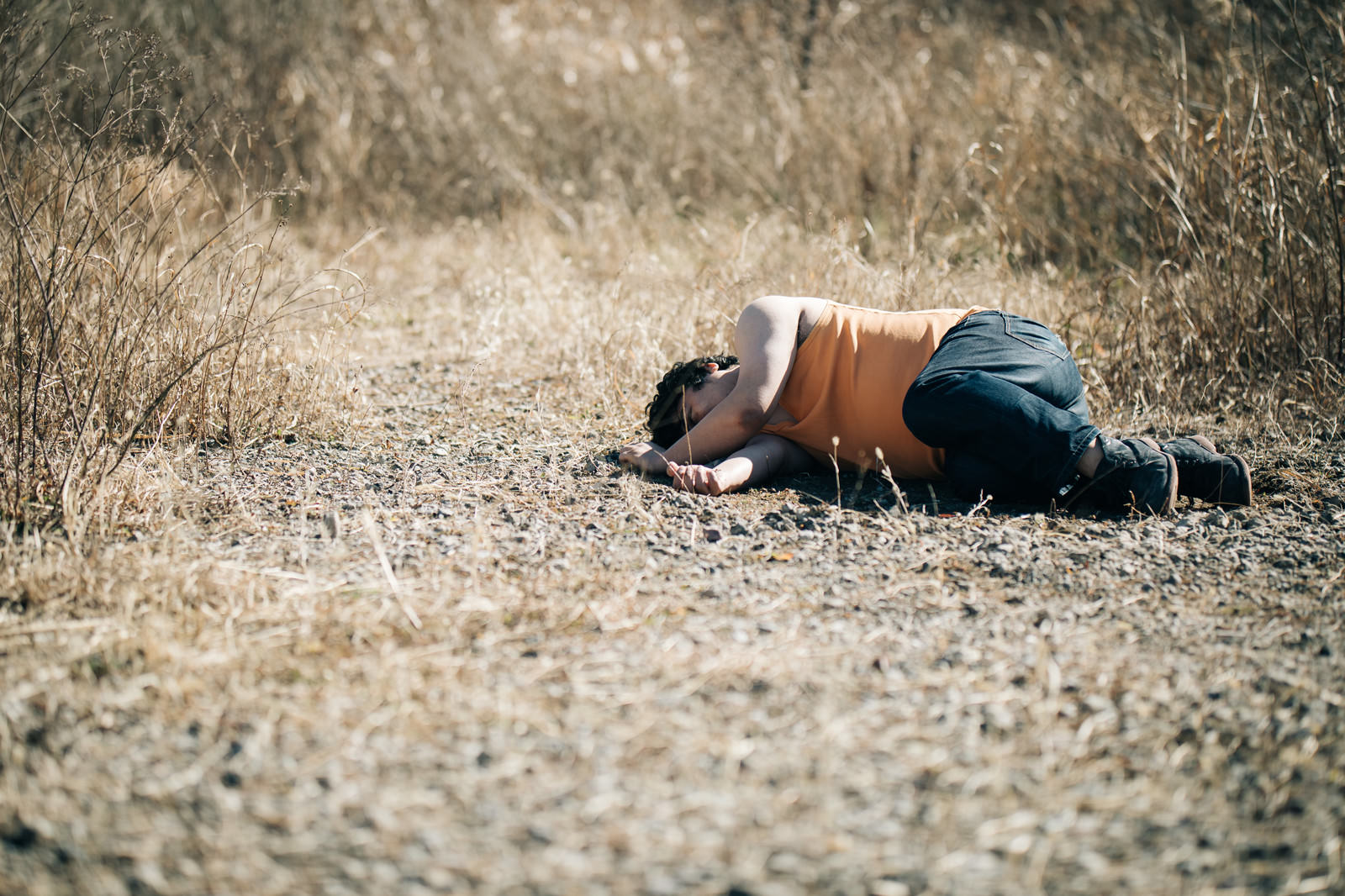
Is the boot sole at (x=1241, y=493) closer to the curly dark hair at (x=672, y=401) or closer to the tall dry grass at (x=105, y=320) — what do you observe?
the curly dark hair at (x=672, y=401)

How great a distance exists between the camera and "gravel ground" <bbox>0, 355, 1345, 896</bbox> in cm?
162

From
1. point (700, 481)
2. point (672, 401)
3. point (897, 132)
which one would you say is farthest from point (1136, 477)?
point (897, 132)

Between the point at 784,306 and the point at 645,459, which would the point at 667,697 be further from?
the point at 784,306

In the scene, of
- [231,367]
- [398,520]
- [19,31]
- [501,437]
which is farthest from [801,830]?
[19,31]

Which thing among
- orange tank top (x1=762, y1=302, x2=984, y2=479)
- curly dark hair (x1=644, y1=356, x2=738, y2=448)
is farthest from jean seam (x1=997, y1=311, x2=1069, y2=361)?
curly dark hair (x1=644, y1=356, x2=738, y2=448)

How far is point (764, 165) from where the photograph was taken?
7055mm

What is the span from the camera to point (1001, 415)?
2965mm

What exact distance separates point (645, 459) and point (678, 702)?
1424mm

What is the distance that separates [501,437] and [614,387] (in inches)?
24.7

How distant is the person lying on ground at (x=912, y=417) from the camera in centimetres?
300

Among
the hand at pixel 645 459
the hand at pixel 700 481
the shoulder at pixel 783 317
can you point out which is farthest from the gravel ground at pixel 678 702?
the shoulder at pixel 783 317

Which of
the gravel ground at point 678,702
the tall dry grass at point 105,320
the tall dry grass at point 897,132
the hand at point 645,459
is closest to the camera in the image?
the gravel ground at point 678,702

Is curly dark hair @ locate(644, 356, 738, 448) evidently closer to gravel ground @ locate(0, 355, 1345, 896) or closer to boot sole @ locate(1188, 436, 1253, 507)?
gravel ground @ locate(0, 355, 1345, 896)

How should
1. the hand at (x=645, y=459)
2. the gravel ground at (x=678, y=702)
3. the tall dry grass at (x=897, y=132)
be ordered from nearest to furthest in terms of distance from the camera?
the gravel ground at (x=678, y=702)
the hand at (x=645, y=459)
the tall dry grass at (x=897, y=132)
